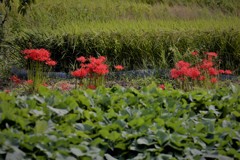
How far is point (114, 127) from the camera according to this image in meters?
2.57

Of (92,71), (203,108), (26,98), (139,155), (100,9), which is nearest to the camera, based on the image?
(139,155)

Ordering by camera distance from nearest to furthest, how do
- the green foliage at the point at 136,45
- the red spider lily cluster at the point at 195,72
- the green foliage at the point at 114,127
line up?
the green foliage at the point at 114,127, the red spider lily cluster at the point at 195,72, the green foliage at the point at 136,45

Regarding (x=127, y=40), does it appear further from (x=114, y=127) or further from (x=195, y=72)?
(x=114, y=127)

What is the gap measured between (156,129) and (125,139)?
19 centimetres

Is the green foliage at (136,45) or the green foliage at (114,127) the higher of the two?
the green foliage at (114,127)

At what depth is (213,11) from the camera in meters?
10.8

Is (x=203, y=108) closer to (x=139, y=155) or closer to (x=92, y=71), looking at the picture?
(x=139, y=155)

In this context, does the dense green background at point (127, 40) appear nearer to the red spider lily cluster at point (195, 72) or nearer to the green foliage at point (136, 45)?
the green foliage at point (136, 45)

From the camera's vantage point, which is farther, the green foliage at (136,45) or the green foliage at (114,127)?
the green foliage at (136,45)

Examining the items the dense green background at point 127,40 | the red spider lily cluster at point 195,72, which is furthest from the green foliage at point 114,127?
the dense green background at point 127,40

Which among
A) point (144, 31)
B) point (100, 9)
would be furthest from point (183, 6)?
point (144, 31)

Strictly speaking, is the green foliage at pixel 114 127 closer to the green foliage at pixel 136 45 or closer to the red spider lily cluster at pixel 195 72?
the red spider lily cluster at pixel 195 72

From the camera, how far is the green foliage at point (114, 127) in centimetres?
226

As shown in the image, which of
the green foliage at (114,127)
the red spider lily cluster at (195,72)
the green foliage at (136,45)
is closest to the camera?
the green foliage at (114,127)
